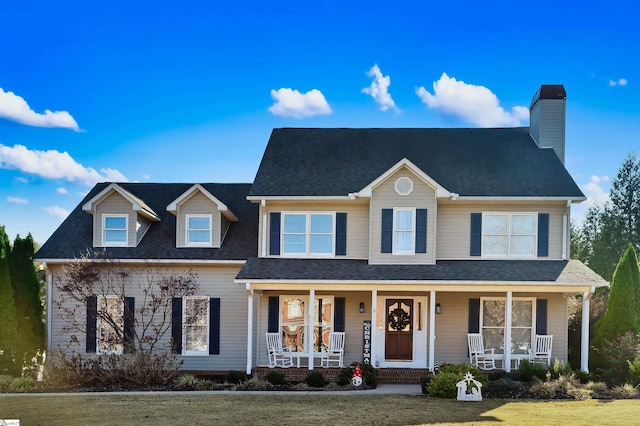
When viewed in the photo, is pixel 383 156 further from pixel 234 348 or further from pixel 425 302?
pixel 234 348

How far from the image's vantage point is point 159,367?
697 inches

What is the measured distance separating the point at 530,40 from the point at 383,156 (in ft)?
21.3

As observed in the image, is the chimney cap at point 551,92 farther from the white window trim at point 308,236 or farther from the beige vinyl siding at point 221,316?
the beige vinyl siding at point 221,316

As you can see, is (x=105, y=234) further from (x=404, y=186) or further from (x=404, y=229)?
(x=404, y=186)

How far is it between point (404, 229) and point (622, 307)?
729 cm

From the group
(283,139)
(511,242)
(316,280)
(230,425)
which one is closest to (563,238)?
(511,242)

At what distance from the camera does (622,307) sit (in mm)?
18953

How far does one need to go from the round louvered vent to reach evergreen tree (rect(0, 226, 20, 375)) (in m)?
12.7

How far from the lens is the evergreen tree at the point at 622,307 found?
18.8 meters

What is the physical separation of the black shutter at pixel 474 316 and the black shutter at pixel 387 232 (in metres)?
3.28

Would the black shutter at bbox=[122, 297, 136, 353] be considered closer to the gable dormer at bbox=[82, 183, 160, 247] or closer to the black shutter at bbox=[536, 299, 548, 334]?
the gable dormer at bbox=[82, 183, 160, 247]

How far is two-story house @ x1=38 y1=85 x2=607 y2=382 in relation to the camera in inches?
731

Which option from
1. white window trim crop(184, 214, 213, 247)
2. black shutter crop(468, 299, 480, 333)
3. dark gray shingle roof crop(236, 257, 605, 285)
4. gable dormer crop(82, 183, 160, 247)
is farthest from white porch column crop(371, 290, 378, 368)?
gable dormer crop(82, 183, 160, 247)

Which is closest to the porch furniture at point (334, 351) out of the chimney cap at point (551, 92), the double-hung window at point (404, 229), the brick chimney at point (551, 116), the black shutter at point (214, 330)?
the double-hung window at point (404, 229)
